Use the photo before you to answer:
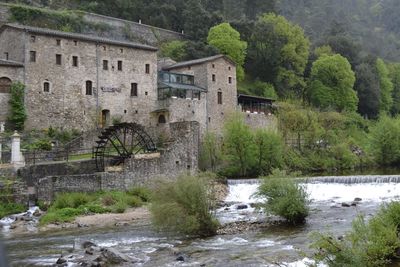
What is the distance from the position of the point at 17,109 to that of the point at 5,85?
74.4 inches

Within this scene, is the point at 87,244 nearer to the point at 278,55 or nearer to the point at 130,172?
the point at 130,172

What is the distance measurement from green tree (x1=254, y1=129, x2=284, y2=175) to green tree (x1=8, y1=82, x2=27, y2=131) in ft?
56.8

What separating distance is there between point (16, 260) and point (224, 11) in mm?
62931

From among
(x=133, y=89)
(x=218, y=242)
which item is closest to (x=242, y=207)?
(x=218, y=242)

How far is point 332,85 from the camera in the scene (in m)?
65.1

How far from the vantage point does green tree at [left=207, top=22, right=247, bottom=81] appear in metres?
56.9

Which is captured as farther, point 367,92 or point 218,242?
point 367,92

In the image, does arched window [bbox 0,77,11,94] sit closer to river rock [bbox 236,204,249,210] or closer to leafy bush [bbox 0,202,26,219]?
leafy bush [bbox 0,202,26,219]

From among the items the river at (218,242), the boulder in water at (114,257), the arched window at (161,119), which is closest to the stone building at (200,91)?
the arched window at (161,119)

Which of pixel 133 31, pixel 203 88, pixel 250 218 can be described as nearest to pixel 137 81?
pixel 203 88

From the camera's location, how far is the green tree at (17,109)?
35.5 m

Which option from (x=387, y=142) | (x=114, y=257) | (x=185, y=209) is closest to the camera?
(x=114, y=257)

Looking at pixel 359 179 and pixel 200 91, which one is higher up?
pixel 200 91

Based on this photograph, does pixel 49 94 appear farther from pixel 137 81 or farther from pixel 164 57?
pixel 164 57
